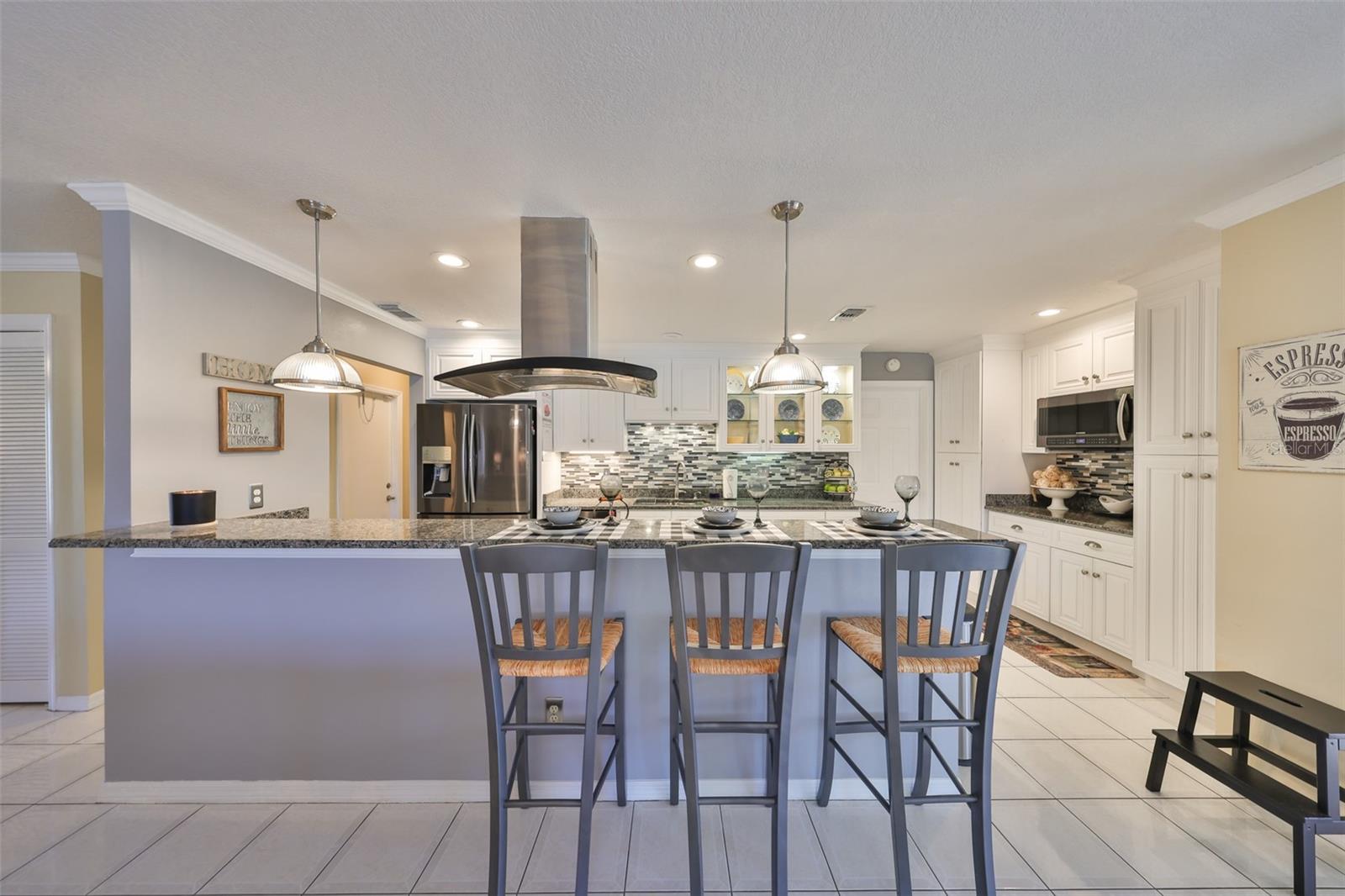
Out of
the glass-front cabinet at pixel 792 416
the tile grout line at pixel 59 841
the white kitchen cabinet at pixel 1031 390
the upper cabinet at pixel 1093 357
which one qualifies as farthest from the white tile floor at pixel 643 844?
the glass-front cabinet at pixel 792 416

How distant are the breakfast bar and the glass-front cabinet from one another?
274 centimetres

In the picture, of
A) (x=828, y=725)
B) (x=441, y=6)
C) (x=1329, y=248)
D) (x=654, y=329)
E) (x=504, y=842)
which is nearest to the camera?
(x=441, y=6)

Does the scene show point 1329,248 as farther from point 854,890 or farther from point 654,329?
point 654,329

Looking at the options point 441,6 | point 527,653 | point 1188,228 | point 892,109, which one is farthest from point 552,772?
point 1188,228

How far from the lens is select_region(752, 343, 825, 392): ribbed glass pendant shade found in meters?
2.15

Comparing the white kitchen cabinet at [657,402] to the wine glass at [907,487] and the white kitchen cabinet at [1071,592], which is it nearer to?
the wine glass at [907,487]

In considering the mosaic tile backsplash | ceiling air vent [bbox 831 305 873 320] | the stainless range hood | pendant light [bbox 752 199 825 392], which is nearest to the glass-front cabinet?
the mosaic tile backsplash

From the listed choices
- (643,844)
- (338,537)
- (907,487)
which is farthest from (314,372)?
(907,487)

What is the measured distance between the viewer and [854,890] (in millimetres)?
1579

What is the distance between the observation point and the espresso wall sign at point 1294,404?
1.77m

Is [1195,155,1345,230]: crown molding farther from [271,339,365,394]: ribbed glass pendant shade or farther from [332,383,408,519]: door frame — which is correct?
[332,383,408,519]: door frame

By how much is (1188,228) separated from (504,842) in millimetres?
3558

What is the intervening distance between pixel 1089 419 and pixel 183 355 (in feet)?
17.0

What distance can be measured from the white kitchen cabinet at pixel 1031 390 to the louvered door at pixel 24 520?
634 cm
